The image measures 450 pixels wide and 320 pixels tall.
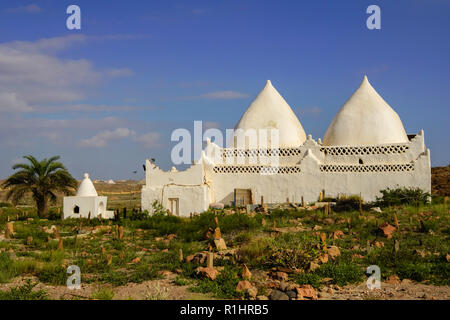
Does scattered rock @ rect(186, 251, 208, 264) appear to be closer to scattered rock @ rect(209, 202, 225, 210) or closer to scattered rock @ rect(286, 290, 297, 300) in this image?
scattered rock @ rect(286, 290, 297, 300)

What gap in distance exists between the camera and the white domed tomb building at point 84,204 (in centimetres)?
1827

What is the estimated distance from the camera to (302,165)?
20.0m

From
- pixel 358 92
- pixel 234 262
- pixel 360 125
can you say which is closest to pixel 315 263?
pixel 234 262

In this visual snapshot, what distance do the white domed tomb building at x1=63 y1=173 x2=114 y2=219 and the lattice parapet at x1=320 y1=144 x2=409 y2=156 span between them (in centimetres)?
991

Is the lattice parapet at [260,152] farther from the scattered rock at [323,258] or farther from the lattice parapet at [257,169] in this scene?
the scattered rock at [323,258]

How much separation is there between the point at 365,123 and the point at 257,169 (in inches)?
207

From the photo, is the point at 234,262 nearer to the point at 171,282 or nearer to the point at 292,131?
the point at 171,282

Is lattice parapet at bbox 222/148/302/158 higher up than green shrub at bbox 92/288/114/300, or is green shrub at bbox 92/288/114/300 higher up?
lattice parapet at bbox 222/148/302/158

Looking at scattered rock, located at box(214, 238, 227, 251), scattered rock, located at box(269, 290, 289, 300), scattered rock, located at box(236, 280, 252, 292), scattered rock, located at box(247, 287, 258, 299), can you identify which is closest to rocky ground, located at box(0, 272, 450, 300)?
scattered rock, located at box(269, 290, 289, 300)

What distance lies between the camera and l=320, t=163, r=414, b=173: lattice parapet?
1872cm

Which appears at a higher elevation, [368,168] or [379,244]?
[368,168]

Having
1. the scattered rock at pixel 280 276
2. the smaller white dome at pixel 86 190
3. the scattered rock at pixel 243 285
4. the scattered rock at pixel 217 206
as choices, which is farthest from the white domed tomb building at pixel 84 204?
the scattered rock at pixel 243 285

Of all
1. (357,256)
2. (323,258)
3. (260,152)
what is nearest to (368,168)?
(260,152)

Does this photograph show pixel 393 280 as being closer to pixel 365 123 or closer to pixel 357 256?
pixel 357 256
